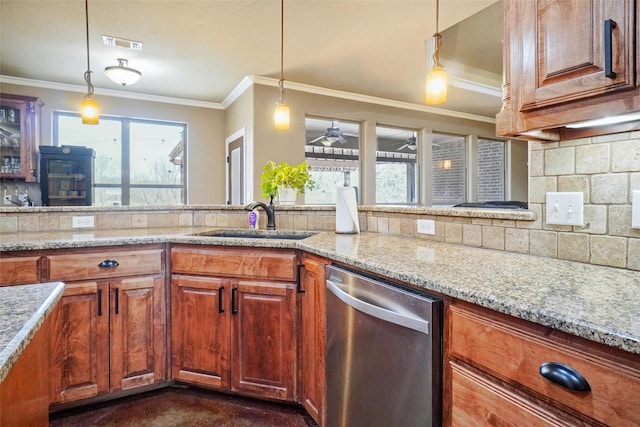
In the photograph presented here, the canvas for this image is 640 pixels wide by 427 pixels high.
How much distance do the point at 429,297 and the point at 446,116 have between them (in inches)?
210

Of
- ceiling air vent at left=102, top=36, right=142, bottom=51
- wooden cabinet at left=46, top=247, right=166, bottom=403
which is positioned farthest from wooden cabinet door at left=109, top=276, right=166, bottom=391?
ceiling air vent at left=102, top=36, right=142, bottom=51

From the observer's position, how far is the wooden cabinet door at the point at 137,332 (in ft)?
6.03

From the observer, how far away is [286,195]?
8.17 ft

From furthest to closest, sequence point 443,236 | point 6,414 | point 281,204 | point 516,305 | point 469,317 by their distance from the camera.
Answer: point 281,204
point 443,236
point 469,317
point 516,305
point 6,414

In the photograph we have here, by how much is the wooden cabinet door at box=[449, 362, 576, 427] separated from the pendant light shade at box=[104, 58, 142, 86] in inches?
159

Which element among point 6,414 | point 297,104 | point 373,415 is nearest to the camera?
point 6,414

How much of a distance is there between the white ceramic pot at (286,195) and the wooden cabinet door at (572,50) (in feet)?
5.49

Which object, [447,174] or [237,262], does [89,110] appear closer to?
[237,262]

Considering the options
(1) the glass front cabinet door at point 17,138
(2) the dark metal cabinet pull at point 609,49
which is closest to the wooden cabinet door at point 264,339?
(2) the dark metal cabinet pull at point 609,49

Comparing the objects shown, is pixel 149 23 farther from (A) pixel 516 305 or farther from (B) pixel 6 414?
(A) pixel 516 305

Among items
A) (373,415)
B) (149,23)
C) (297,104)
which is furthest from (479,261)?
(297,104)

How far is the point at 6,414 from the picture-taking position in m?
0.58

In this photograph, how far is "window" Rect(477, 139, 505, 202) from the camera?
538cm

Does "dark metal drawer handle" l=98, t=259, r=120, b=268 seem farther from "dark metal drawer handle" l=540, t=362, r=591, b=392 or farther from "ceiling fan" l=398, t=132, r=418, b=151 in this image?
"ceiling fan" l=398, t=132, r=418, b=151
